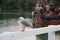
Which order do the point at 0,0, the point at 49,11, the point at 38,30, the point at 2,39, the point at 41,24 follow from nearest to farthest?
the point at 2,39, the point at 38,30, the point at 41,24, the point at 49,11, the point at 0,0

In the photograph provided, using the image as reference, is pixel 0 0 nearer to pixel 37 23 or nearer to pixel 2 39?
pixel 37 23

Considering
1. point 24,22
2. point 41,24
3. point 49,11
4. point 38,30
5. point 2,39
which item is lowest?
point 2,39

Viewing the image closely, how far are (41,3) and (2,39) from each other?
13.6 metres

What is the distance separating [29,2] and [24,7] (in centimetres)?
265

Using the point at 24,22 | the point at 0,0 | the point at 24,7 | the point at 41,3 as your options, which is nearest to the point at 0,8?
the point at 0,0

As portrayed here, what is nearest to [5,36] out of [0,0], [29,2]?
[29,2]

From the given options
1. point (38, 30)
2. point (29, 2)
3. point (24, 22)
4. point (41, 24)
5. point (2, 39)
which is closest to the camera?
point (2, 39)

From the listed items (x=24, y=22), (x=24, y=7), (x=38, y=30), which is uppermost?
(x=24, y=7)

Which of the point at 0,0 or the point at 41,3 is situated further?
the point at 0,0

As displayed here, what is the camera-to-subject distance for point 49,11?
51.2 ft

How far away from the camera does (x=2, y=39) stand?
3.29 metres

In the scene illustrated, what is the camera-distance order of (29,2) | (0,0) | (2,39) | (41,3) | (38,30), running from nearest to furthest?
(2,39) < (38,30) < (41,3) < (29,2) < (0,0)

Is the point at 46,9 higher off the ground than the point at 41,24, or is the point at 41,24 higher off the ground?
the point at 46,9

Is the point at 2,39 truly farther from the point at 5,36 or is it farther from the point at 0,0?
the point at 0,0
